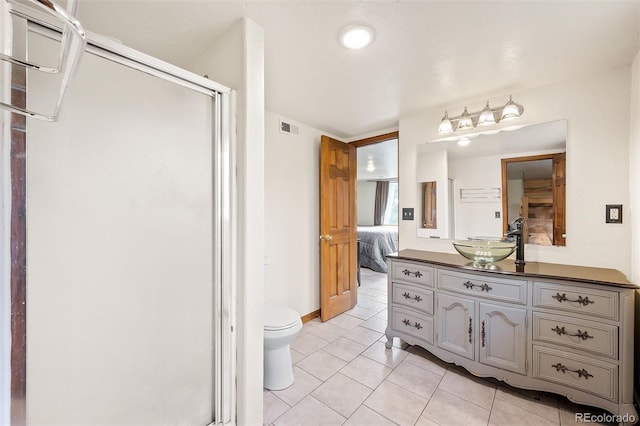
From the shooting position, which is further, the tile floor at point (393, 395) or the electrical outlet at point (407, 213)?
the electrical outlet at point (407, 213)

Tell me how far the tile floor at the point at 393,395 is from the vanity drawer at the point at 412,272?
67cm

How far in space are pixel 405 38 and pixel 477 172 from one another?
141 centimetres

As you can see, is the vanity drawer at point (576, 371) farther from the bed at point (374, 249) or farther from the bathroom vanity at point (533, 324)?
the bed at point (374, 249)

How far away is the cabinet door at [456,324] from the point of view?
189 cm

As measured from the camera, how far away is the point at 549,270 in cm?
176

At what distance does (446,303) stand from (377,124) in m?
1.94

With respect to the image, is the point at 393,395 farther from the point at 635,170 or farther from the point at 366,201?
the point at 366,201

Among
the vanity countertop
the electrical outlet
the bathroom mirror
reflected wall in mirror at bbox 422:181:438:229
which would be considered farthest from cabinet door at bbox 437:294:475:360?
the electrical outlet

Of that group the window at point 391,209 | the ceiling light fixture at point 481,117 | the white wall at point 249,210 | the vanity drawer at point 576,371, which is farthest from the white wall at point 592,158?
the window at point 391,209

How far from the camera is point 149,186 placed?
1.09 m

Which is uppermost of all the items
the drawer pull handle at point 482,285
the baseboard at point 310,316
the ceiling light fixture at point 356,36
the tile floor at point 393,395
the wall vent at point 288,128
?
the ceiling light fixture at point 356,36

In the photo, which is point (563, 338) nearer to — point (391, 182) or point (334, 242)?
point (334, 242)

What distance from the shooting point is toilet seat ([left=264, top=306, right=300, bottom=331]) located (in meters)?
1.80

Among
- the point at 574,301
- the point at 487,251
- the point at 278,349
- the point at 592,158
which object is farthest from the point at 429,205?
the point at 278,349
